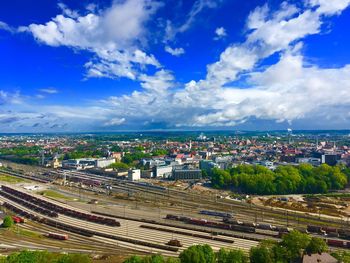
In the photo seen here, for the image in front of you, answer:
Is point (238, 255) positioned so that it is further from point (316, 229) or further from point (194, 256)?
point (316, 229)

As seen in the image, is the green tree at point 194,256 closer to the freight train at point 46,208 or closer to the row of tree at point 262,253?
the row of tree at point 262,253

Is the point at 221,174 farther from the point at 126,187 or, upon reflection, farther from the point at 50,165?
the point at 50,165

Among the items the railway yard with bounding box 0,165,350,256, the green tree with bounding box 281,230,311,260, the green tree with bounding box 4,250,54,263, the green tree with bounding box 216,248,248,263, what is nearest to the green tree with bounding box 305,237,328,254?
the green tree with bounding box 281,230,311,260

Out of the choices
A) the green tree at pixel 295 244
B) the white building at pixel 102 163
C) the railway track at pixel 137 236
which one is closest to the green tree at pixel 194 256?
the green tree at pixel 295 244

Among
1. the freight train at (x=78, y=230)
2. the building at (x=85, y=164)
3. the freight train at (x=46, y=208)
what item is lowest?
the freight train at (x=78, y=230)

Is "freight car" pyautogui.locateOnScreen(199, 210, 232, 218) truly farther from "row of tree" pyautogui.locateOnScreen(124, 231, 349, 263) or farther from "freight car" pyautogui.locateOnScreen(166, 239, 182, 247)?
"row of tree" pyautogui.locateOnScreen(124, 231, 349, 263)

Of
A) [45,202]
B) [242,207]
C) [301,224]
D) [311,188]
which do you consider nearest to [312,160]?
[311,188]
